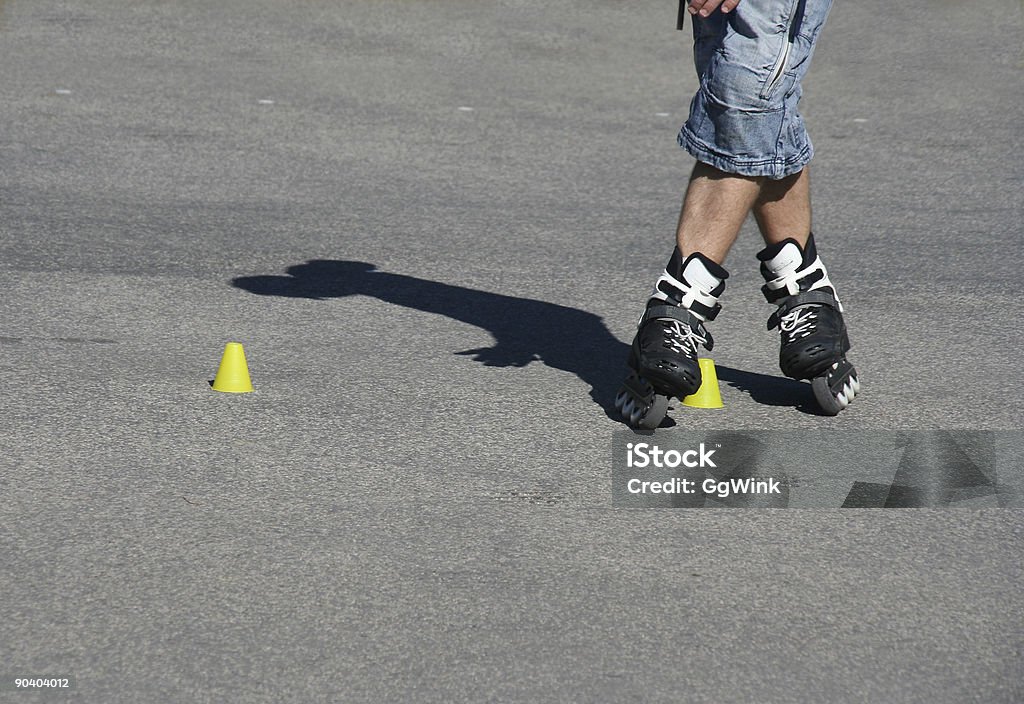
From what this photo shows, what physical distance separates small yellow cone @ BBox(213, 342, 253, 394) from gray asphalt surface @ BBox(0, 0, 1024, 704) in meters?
0.06

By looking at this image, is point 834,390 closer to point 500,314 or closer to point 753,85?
point 753,85

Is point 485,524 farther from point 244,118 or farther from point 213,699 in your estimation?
point 244,118

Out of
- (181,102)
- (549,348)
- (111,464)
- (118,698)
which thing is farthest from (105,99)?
(118,698)

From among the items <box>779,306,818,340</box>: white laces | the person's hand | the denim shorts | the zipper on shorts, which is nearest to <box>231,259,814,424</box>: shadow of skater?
<box>779,306,818,340</box>: white laces

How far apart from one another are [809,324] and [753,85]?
2.57 ft

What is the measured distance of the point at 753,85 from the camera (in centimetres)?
434

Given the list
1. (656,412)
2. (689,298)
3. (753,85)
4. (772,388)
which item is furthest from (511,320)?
(753,85)

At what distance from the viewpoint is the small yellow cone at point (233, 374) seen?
4637 millimetres

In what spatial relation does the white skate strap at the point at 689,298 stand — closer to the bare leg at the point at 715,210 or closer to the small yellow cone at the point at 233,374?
the bare leg at the point at 715,210

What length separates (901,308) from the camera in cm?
598

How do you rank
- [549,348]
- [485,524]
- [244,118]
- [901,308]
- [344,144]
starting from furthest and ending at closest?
[244,118] → [344,144] → [901,308] → [549,348] → [485,524]

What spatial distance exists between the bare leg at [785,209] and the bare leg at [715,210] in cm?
18

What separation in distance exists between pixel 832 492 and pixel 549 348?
162 centimetres

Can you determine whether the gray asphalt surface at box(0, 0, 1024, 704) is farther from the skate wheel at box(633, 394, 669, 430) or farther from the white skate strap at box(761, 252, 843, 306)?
the white skate strap at box(761, 252, 843, 306)
